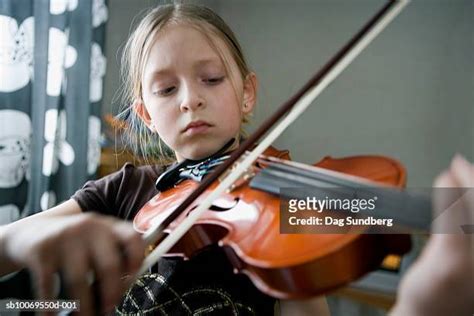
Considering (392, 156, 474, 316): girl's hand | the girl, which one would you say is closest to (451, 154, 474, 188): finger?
(392, 156, 474, 316): girl's hand

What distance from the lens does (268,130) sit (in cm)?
38

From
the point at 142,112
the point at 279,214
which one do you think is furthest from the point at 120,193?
the point at 279,214

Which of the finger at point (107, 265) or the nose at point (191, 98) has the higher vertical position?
the nose at point (191, 98)

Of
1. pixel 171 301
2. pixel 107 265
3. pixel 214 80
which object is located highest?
pixel 214 80

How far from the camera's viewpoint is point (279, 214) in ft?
1.16

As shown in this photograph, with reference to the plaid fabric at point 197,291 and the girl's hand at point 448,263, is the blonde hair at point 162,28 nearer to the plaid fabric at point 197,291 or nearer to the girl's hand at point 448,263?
the plaid fabric at point 197,291

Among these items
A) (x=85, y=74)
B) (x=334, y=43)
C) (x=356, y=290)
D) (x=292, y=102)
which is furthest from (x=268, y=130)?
(x=85, y=74)

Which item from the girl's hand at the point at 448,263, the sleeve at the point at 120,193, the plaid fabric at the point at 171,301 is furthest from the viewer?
the sleeve at the point at 120,193

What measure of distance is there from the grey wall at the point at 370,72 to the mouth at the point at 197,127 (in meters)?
0.10

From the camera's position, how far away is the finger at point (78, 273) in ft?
0.84

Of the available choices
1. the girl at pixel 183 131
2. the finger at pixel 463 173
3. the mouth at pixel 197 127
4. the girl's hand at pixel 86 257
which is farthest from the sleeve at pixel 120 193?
the finger at pixel 463 173

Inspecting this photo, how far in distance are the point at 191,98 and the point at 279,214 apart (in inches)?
6.3

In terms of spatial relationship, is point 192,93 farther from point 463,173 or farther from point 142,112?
point 463,173

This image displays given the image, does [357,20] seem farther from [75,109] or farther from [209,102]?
[75,109]
